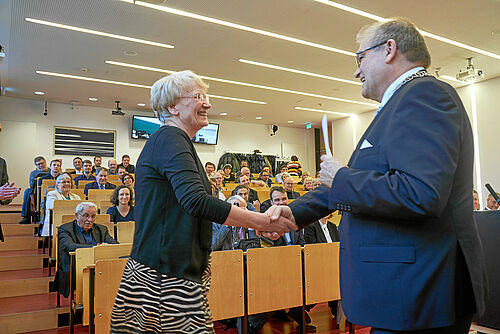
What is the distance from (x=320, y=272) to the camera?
3.71 m

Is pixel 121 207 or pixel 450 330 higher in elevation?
pixel 121 207

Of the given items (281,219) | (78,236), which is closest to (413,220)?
(281,219)

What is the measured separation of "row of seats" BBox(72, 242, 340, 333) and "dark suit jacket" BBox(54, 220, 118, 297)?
438mm

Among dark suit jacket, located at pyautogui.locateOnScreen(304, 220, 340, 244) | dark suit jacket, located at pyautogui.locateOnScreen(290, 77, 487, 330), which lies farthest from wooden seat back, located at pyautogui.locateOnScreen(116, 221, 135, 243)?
dark suit jacket, located at pyautogui.locateOnScreen(290, 77, 487, 330)

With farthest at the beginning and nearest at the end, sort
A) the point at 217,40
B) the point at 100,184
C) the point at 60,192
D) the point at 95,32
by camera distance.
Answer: the point at 100,184, the point at 217,40, the point at 95,32, the point at 60,192

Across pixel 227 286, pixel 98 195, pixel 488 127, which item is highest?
pixel 488 127

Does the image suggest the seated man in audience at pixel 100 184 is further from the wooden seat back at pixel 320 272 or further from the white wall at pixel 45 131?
the wooden seat back at pixel 320 272

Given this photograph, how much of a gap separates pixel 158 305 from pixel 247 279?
7.08 feet

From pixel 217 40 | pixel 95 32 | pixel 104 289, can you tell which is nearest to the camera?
pixel 104 289

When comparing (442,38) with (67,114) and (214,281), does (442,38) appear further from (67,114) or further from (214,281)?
(67,114)

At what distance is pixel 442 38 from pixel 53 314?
7.20 m

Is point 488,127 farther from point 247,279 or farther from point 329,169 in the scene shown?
point 329,169

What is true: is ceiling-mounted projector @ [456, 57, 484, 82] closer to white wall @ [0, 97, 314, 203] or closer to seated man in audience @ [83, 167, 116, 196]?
seated man in audience @ [83, 167, 116, 196]

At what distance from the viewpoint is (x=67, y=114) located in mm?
11383
